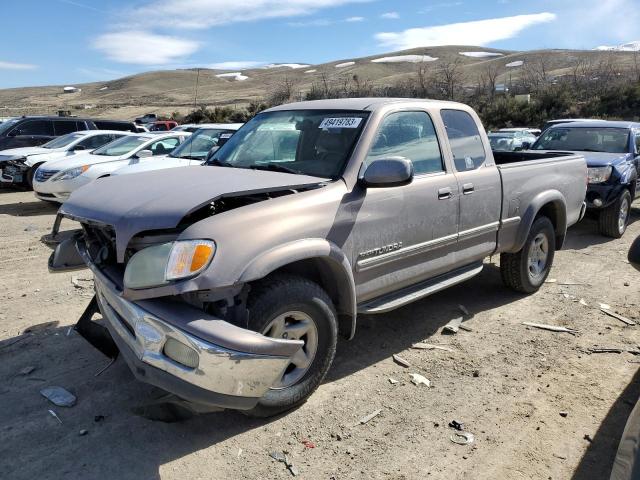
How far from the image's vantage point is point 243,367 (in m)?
2.78

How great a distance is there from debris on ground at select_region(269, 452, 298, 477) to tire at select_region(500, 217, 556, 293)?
3452 mm

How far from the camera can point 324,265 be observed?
3.52m

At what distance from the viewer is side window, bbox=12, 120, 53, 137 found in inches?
586

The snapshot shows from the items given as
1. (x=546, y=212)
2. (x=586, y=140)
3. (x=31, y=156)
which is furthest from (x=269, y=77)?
(x=546, y=212)

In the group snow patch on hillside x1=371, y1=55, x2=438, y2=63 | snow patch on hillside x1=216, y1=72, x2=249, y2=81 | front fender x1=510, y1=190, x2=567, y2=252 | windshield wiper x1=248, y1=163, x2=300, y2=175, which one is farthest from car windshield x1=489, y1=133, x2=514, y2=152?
snow patch on hillside x1=216, y1=72, x2=249, y2=81

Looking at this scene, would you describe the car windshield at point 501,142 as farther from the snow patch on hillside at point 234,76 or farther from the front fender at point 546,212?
the snow patch on hillside at point 234,76

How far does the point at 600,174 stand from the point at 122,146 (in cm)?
922

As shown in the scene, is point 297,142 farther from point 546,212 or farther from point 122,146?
point 122,146

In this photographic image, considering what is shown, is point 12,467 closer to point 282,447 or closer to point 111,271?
point 111,271

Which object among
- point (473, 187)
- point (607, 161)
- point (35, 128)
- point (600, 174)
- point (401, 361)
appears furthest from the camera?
point (35, 128)

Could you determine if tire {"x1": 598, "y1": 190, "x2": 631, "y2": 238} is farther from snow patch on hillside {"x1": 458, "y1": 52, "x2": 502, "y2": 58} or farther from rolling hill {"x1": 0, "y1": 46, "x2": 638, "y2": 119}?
snow patch on hillside {"x1": 458, "y1": 52, "x2": 502, "y2": 58}

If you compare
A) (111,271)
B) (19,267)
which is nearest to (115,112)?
(19,267)

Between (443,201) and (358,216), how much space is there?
3.34 ft

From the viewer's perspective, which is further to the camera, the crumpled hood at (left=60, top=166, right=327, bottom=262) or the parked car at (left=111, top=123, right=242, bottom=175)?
the parked car at (left=111, top=123, right=242, bottom=175)
